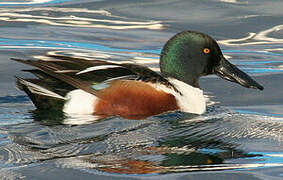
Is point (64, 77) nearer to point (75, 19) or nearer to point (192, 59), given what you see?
point (192, 59)

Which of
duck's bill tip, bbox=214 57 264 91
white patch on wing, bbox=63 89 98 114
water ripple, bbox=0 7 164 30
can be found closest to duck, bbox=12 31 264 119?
white patch on wing, bbox=63 89 98 114

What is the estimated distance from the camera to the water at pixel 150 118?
16.6 feet

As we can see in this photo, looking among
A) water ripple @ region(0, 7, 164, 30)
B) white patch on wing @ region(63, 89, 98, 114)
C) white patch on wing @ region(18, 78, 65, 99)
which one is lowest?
Answer: white patch on wing @ region(63, 89, 98, 114)

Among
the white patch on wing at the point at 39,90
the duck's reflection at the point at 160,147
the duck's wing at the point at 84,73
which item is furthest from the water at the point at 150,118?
the duck's wing at the point at 84,73

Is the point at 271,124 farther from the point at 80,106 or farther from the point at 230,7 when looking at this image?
the point at 230,7

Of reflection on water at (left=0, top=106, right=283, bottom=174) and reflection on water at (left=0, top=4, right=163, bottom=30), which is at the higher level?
reflection on water at (left=0, top=4, right=163, bottom=30)

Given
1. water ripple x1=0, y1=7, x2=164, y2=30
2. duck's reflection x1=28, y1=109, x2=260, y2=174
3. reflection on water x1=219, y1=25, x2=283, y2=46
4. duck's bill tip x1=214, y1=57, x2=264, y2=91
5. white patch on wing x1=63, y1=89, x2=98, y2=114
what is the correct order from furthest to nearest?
1. water ripple x1=0, y1=7, x2=164, y2=30
2. reflection on water x1=219, y1=25, x2=283, y2=46
3. duck's bill tip x1=214, y1=57, x2=264, y2=91
4. white patch on wing x1=63, y1=89, x2=98, y2=114
5. duck's reflection x1=28, y1=109, x2=260, y2=174

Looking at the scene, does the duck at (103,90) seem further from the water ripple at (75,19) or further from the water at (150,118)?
the water ripple at (75,19)

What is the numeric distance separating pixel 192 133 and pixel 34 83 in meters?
1.43

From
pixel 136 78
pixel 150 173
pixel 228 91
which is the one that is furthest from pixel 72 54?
pixel 150 173

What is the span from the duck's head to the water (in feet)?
1.21

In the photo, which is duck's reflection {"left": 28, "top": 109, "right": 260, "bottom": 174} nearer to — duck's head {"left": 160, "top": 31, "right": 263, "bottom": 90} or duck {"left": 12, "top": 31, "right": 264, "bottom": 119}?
duck {"left": 12, "top": 31, "right": 264, "bottom": 119}

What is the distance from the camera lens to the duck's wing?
20.7ft

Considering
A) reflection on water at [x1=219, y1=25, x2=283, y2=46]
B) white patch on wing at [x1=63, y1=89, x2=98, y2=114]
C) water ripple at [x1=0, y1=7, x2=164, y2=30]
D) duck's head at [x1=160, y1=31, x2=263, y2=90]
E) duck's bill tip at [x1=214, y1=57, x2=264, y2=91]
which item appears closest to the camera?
white patch on wing at [x1=63, y1=89, x2=98, y2=114]
